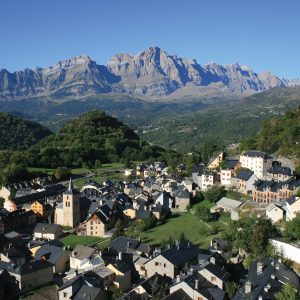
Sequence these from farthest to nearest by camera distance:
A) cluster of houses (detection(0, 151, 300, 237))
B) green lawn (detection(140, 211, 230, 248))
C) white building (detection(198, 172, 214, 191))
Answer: white building (detection(198, 172, 214, 191)), cluster of houses (detection(0, 151, 300, 237)), green lawn (detection(140, 211, 230, 248))

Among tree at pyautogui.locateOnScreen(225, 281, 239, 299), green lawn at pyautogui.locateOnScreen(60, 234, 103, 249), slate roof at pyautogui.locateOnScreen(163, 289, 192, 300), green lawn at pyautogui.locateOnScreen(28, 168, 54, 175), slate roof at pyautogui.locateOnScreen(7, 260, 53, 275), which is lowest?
green lawn at pyautogui.locateOnScreen(28, 168, 54, 175)

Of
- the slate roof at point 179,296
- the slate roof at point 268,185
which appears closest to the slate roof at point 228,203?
the slate roof at point 268,185

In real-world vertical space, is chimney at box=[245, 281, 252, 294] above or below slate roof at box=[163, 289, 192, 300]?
above

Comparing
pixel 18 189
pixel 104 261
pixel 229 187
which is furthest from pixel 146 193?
pixel 104 261

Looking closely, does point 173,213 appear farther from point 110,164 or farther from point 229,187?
point 110,164

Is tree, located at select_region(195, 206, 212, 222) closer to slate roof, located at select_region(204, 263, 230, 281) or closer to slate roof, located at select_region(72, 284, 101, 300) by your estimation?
slate roof, located at select_region(204, 263, 230, 281)

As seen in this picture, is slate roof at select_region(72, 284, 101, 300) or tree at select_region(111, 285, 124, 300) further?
tree at select_region(111, 285, 124, 300)

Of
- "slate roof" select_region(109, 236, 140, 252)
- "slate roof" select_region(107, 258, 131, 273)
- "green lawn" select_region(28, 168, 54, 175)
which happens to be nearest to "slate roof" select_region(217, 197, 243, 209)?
"slate roof" select_region(109, 236, 140, 252)

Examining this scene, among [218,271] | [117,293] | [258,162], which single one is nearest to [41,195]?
[258,162]

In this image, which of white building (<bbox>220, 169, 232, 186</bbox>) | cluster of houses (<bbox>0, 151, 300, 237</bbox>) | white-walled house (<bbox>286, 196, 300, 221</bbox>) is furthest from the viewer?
white building (<bbox>220, 169, 232, 186</bbox>)

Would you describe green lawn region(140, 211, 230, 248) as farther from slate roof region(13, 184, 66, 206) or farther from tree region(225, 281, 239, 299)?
slate roof region(13, 184, 66, 206)
